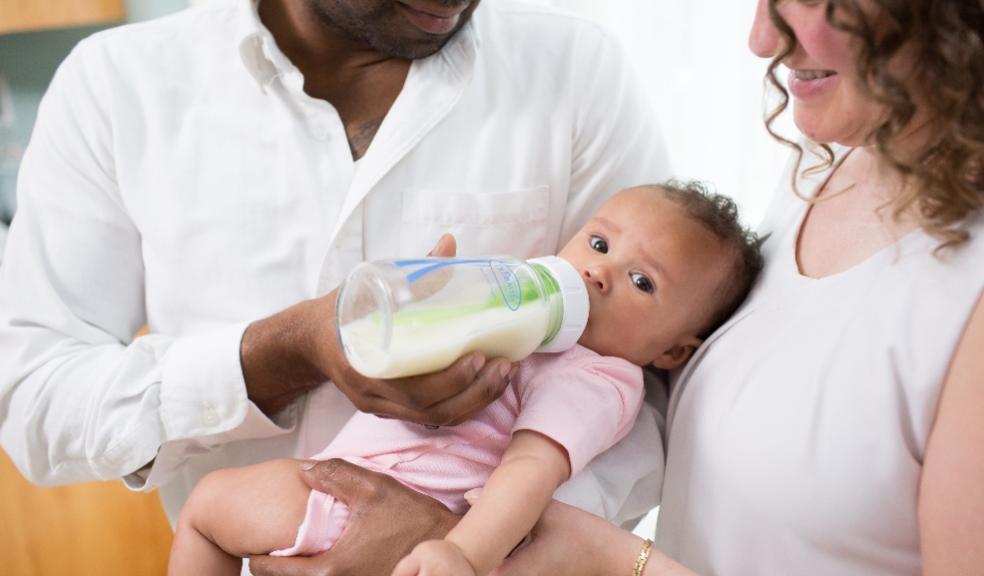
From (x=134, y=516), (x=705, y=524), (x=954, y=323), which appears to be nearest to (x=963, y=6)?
(x=954, y=323)

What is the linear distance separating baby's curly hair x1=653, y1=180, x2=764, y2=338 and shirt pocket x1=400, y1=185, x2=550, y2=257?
0.68 feet

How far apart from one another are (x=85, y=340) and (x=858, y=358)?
1.03 meters

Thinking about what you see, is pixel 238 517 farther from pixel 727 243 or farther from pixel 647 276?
pixel 727 243

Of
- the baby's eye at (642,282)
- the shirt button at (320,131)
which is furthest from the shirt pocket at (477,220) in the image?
the baby's eye at (642,282)

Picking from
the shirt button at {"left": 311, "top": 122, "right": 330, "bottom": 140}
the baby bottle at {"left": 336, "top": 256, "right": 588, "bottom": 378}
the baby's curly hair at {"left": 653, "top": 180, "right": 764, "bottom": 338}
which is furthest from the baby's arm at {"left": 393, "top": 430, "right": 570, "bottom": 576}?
the shirt button at {"left": 311, "top": 122, "right": 330, "bottom": 140}

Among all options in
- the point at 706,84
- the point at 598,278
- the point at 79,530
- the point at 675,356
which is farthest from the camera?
the point at 79,530

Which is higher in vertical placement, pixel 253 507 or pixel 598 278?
pixel 598 278

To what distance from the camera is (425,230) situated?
1.35 m

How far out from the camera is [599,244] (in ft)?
4.02

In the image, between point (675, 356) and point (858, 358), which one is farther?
point (675, 356)

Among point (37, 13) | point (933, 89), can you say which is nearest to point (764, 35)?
point (933, 89)

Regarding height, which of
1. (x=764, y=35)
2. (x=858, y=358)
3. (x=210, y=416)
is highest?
(x=764, y=35)

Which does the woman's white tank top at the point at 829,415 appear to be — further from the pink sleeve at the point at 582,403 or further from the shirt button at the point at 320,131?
the shirt button at the point at 320,131

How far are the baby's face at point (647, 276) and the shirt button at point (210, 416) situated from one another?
509 millimetres
